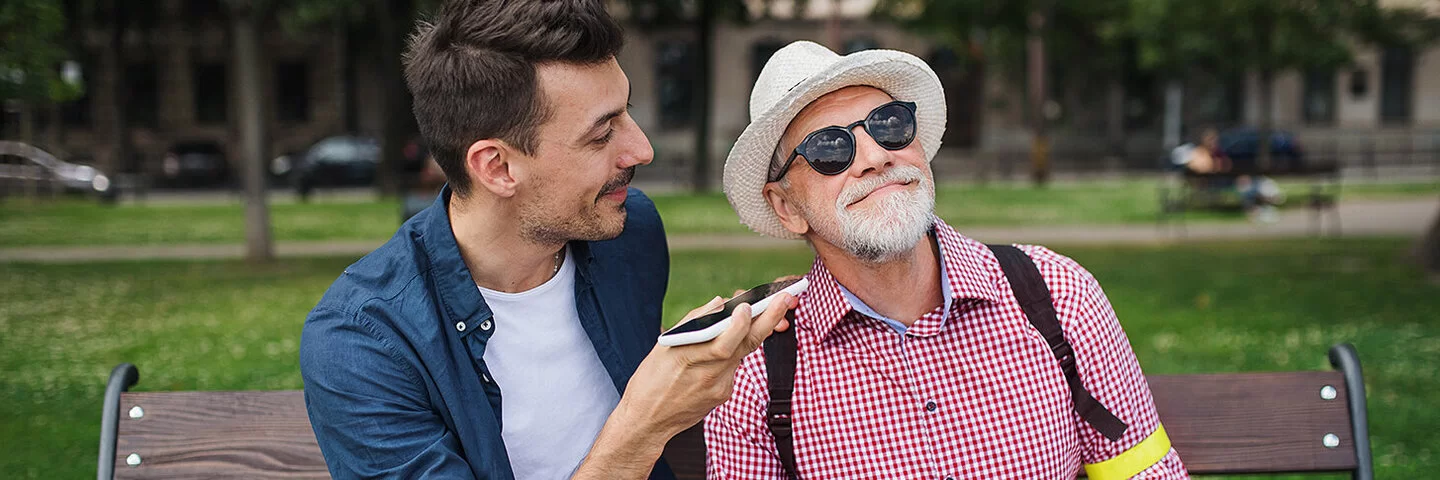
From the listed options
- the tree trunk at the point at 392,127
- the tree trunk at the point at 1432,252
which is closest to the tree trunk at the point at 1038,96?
the tree trunk at the point at 392,127

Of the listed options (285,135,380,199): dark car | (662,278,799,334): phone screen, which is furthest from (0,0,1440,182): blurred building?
(662,278,799,334): phone screen

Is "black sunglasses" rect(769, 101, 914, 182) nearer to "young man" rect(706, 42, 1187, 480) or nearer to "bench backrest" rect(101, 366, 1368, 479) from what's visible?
"young man" rect(706, 42, 1187, 480)

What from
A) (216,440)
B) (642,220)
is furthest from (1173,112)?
(216,440)

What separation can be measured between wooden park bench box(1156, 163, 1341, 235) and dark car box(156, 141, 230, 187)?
84.2 ft

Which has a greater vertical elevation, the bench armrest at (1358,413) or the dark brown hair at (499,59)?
the dark brown hair at (499,59)

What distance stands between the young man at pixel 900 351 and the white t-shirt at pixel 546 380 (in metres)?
0.29

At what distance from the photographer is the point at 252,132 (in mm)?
13359

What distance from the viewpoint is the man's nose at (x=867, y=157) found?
267 cm

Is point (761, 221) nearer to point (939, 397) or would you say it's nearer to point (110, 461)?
point (939, 397)

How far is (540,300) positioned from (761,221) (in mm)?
550

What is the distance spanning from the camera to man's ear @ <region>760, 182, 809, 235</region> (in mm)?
2816

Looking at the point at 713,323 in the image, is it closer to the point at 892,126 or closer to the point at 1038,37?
the point at 892,126

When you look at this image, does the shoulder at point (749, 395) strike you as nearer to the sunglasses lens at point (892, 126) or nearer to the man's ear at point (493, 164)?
the sunglasses lens at point (892, 126)

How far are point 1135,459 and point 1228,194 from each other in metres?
17.3
